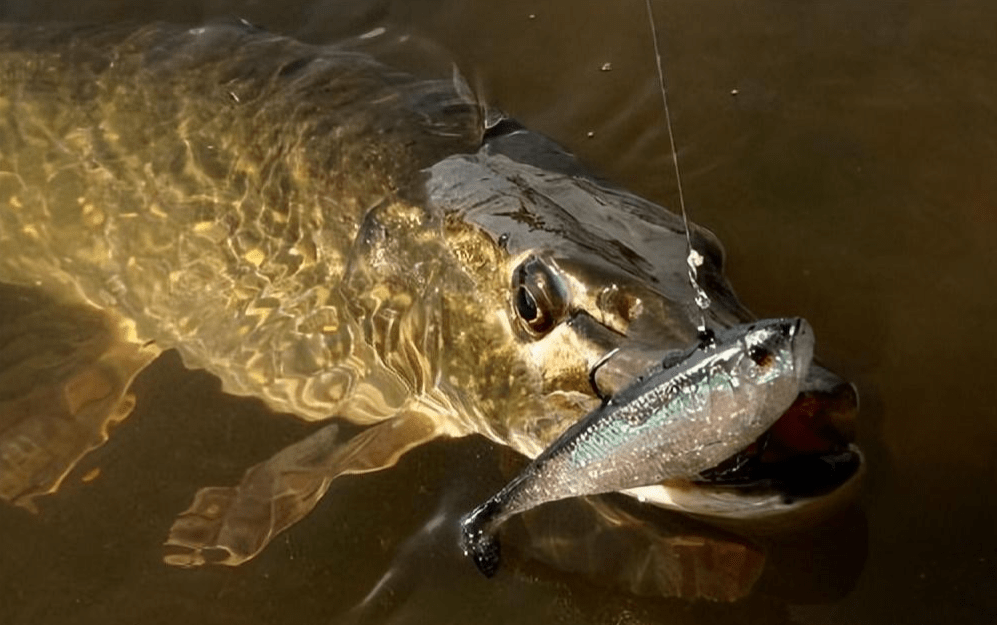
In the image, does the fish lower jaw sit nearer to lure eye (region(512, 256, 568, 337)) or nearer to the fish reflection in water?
the fish reflection in water

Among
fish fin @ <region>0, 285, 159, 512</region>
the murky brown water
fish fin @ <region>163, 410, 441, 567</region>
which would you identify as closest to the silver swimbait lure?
the murky brown water

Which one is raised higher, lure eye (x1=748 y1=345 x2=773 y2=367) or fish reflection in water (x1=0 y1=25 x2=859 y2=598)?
lure eye (x1=748 y1=345 x2=773 y2=367)

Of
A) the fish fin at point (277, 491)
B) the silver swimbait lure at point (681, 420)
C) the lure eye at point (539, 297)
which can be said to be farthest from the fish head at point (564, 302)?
the fish fin at point (277, 491)

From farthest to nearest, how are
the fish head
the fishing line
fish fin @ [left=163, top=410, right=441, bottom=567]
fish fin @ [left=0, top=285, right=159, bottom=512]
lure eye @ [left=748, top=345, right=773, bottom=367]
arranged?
fish fin @ [left=0, top=285, right=159, bottom=512] → fish fin @ [left=163, top=410, right=441, bottom=567] → the fishing line → the fish head → lure eye @ [left=748, top=345, right=773, bottom=367]

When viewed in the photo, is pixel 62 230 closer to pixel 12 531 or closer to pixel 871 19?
pixel 12 531

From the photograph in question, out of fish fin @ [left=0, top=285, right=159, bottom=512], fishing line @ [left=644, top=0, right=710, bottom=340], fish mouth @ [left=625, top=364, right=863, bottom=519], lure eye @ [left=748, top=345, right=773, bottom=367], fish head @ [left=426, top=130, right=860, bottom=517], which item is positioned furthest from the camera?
fish fin @ [left=0, top=285, right=159, bottom=512]

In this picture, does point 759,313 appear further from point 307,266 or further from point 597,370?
point 307,266

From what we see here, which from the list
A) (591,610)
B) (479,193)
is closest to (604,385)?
(591,610)

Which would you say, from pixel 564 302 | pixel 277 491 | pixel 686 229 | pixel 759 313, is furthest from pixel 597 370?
pixel 277 491
